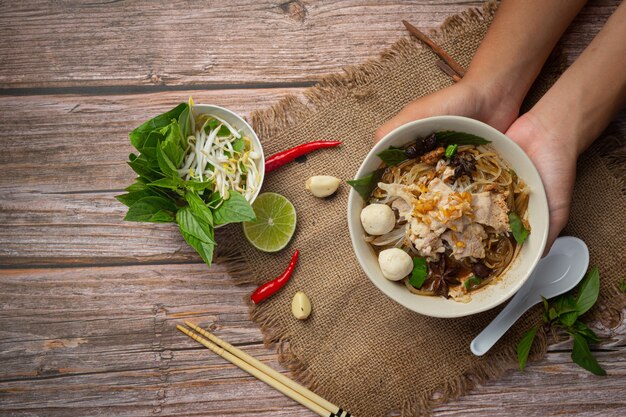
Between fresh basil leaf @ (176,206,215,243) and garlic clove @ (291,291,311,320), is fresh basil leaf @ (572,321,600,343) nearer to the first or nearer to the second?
garlic clove @ (291,291,311,320)

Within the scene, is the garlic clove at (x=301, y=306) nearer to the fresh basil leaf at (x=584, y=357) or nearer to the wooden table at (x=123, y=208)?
the wooden table at (x=123, y=208)

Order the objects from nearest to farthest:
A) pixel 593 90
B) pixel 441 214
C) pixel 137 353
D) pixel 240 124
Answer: pixel 441 214, pixel 593 90, pixel 240 124, pixel 137 353

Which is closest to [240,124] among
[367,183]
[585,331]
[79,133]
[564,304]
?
[367,183]

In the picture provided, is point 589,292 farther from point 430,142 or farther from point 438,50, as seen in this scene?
point 438,50

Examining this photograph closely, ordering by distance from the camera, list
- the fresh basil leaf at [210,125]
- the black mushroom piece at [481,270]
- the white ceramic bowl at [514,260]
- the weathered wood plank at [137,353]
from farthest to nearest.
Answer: the weathered wood plank at [137,353], the fresh basil leaf at [210,125], the black mushroom piece at [481,270], the white ceramic bowl at [514,260]

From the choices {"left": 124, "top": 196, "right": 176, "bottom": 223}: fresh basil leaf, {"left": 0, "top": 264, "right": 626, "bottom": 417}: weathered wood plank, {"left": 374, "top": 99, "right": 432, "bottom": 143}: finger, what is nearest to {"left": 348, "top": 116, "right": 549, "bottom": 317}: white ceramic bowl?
{"left": 374, "top": 99, "right": 432, "bottom": 143}: finger

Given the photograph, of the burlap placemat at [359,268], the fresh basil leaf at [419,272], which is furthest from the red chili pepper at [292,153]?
the fresh basil leaf at [419,272]
